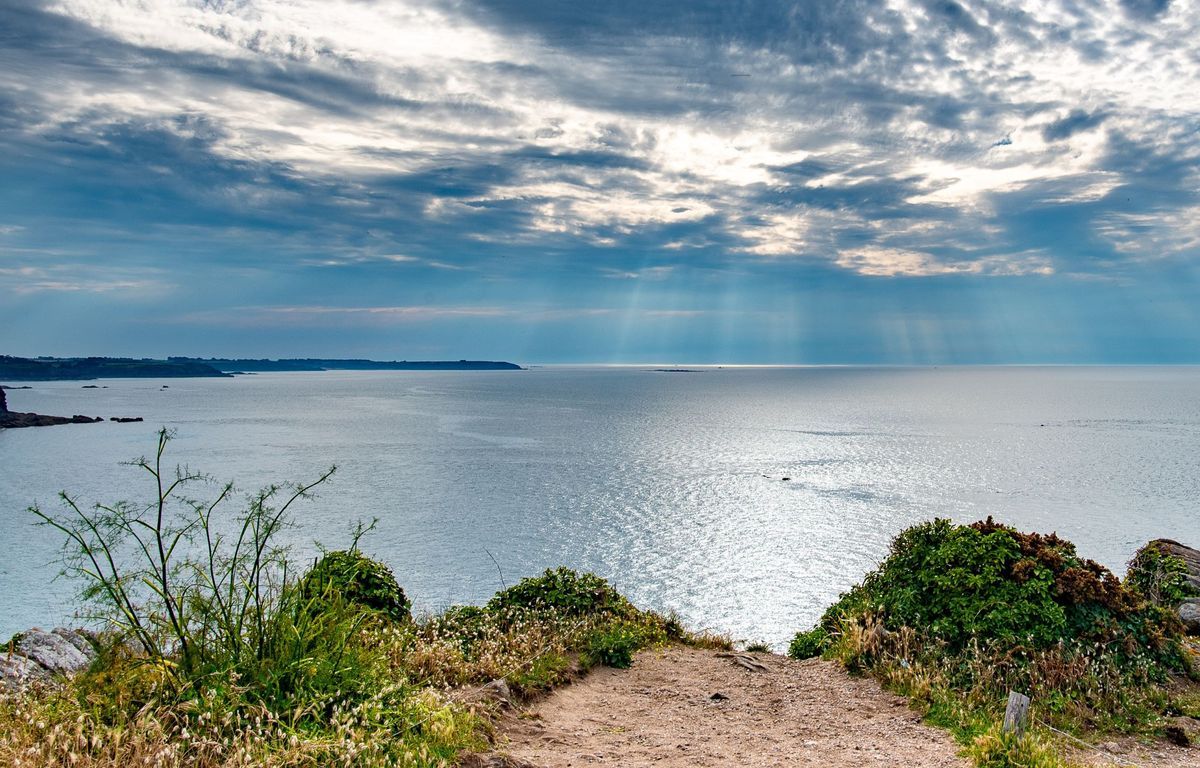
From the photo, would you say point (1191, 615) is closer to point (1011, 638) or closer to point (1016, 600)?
point (1016, 600)

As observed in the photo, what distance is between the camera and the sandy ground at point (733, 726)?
362 inches

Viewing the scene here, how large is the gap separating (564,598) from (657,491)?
165 ft

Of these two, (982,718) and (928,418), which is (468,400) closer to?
(928,418)

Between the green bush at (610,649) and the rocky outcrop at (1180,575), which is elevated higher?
the rocky outcrop at (1180,575)

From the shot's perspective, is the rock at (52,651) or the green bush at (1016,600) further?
the green bush at (1016,600)

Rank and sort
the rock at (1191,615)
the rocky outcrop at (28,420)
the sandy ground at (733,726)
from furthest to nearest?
the rocky outcrop at (28,420) → the rock at (1191,615) → the sandy ground at (733,726)

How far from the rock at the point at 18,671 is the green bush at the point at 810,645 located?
1272cm

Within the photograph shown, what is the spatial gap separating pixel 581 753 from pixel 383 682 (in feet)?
8.70

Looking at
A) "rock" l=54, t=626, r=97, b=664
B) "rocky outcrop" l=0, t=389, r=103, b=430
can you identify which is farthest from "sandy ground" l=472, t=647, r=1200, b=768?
"rocky outcrop" l=0, t=389, r=103, b=430

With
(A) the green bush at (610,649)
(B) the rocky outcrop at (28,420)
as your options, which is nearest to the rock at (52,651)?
(A) the green bush at (610,649)

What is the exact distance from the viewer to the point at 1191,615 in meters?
15.0

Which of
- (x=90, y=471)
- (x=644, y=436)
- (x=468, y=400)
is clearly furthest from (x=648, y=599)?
(x=468, y=400)

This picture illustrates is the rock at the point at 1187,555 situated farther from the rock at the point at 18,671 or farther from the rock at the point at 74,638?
the rock at the point at 74,638

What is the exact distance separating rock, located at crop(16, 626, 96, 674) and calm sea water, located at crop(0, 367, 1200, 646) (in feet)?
74.0
